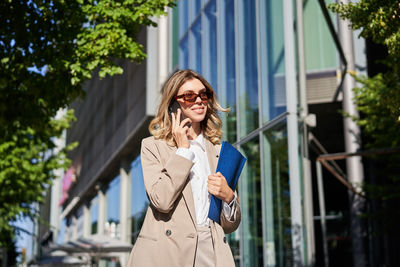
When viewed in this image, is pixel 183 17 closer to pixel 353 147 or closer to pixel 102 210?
pixel 353 147

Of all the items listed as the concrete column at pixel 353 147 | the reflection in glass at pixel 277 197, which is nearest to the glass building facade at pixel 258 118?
the reflection in glass at pixel 277 197

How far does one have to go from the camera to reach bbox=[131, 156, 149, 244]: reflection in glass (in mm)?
26623

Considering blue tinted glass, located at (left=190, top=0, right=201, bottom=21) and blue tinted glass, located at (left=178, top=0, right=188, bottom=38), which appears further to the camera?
blue tinted glass, located at (left=178, top=0, right=188, bottom=38)

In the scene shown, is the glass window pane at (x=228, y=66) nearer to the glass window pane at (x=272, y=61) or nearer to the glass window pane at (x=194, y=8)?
the glass window pane at (x=272, y=61)

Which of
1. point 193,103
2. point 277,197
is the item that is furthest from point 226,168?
point 277,197

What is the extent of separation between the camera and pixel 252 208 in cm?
1225

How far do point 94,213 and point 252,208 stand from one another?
29.6 metres

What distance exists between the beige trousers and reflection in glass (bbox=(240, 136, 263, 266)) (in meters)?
9.42

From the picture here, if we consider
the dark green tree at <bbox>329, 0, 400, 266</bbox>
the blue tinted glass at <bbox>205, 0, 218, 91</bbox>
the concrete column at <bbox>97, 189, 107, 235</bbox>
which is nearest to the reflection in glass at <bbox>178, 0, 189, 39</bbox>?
the blue tinted glass at <bbox>205, 0, 218, 91</bbox>

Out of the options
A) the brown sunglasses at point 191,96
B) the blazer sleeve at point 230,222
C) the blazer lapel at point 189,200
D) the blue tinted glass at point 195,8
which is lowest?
the blazer sleeve at point 230,222

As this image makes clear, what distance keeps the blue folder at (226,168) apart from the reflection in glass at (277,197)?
27.9ft

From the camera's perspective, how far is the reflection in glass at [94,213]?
3903 centimetres

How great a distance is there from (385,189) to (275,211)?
3.88 meters

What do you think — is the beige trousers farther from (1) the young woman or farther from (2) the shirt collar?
(2) the shirt collar
